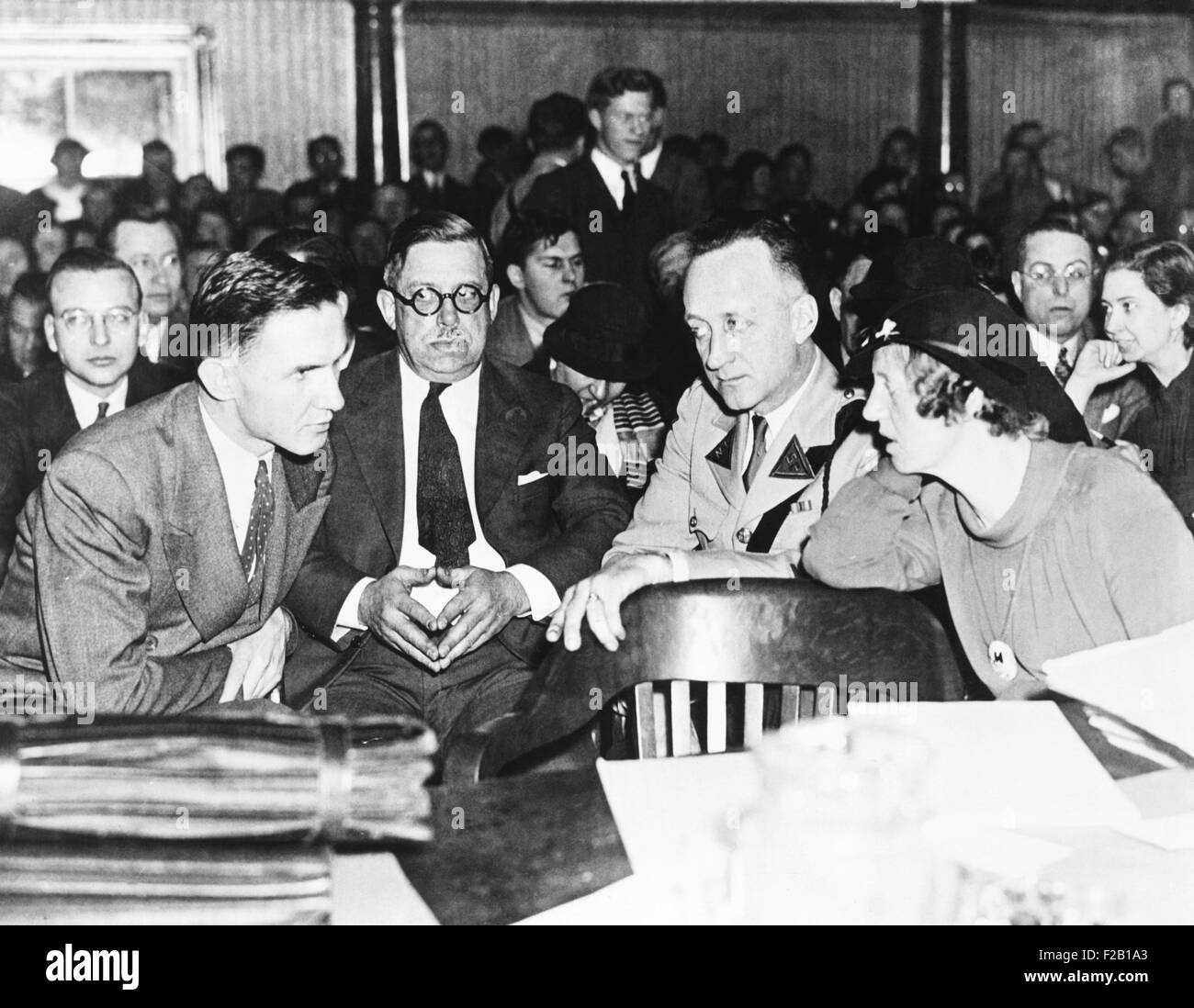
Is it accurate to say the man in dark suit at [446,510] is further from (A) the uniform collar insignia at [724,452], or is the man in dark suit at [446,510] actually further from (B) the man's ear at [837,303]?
(B) the man's ear at [837,303]

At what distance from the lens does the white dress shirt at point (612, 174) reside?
467 cm

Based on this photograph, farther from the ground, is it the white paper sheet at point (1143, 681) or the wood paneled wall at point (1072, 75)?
the wood paneled wall at point (1072, 75)

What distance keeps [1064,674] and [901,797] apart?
1.51ft

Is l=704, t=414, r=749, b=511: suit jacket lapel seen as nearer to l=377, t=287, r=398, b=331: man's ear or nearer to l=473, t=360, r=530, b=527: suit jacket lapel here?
l=473, t=360, r=530, b=527: suit jacket lapel

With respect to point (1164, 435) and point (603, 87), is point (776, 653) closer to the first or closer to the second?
point (1164, 435)

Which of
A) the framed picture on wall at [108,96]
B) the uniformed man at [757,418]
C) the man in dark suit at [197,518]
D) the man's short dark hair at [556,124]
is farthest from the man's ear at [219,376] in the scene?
the framed picture on wall at [108,96]

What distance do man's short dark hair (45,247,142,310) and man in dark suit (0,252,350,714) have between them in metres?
1.23

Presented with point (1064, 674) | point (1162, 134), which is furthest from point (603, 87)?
point (1064, 674)

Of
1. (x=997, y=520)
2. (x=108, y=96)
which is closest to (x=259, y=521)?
(x=997, y=520)

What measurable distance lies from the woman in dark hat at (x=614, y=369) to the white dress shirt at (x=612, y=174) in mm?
1149

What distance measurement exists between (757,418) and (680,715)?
95 centimetres

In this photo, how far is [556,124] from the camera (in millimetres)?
6023

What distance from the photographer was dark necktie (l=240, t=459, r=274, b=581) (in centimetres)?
231

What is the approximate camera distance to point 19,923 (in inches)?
39.3
